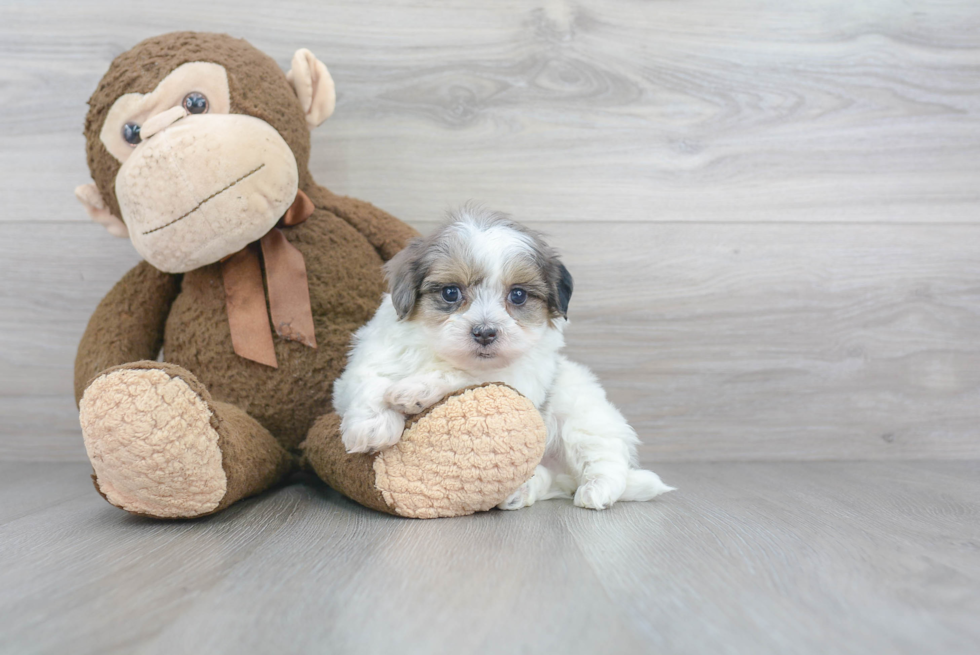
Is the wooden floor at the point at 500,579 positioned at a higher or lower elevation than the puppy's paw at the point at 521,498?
higher

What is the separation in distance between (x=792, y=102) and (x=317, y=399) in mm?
1565

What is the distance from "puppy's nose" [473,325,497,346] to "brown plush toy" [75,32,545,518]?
0.30ft

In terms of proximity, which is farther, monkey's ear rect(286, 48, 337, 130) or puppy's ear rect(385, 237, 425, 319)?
monkey's ear rect(286, 48, 337, 130)

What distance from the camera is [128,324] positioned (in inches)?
59.2

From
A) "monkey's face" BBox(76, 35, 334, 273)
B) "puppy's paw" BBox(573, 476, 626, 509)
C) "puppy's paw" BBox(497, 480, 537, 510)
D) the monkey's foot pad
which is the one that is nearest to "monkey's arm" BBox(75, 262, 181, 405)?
"monkey's face" BBox(76, 35, 334, 273)

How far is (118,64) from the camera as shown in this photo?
4.61ft

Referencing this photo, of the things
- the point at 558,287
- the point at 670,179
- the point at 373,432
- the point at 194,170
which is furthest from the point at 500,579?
the point at 670,179

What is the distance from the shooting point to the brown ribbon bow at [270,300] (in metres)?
1.42

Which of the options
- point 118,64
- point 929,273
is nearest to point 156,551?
point 118,64

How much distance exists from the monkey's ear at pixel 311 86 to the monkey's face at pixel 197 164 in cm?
8

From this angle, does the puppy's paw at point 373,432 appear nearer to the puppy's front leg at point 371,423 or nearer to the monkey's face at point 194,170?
the puppy's front leg at point 371,423

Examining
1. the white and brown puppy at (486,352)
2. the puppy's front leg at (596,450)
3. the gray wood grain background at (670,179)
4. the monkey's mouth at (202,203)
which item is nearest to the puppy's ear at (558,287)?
the white and brown puppy at (486,352)

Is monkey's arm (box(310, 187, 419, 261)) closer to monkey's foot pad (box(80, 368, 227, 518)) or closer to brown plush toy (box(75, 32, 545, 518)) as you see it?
brown plush toy (box(75, 32, 545, 518))

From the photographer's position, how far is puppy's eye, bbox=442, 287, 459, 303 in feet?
4.23
